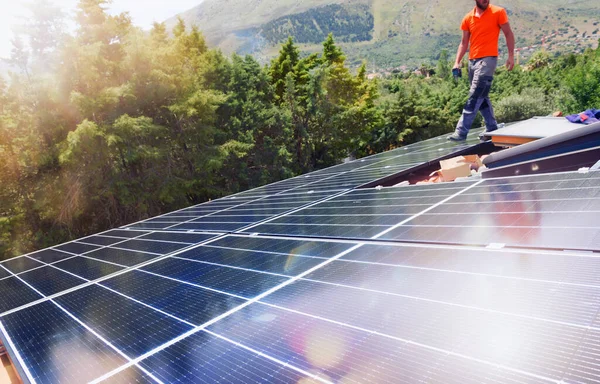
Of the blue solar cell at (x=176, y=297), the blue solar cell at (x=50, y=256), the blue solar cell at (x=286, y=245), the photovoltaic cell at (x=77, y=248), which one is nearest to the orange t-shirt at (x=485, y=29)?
the blue solar cell at (x=286, y=245)

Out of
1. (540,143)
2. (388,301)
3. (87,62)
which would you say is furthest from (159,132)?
(388,301)

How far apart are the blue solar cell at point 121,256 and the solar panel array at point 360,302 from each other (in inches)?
5.6

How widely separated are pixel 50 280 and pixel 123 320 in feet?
10.8

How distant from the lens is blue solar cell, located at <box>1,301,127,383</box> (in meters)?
2.91

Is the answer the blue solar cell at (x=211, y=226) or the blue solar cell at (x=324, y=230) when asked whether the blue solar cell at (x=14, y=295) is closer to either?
the blue solar cell at (x=211, y=226)

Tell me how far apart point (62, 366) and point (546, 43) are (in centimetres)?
23857

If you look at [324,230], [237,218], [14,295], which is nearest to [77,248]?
[14,295]

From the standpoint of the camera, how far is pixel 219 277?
14.4 ft

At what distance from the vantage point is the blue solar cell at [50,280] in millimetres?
5461

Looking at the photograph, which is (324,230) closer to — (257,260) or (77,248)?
(257,260)

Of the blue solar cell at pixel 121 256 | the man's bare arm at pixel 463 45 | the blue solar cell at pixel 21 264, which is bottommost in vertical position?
the blue solar cell at pixel 121 256

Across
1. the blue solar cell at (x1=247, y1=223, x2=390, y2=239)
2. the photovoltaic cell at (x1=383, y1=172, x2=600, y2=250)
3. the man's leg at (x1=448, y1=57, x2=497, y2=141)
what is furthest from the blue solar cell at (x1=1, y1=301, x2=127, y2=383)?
the man's leg at (x1=448, y1=57, x2=497, y2=141)

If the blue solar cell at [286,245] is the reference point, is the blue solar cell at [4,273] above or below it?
above

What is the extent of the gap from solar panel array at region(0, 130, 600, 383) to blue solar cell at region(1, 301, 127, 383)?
0.02m
